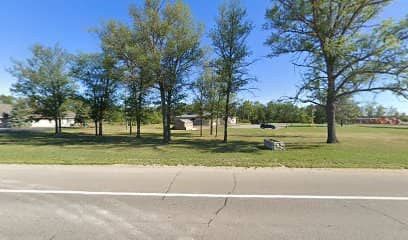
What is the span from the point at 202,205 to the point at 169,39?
55.9ft

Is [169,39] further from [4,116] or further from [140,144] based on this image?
[4,116]

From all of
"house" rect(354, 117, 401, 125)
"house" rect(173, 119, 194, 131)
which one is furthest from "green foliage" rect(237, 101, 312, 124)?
"house" rect(173, 119, 194, 131)

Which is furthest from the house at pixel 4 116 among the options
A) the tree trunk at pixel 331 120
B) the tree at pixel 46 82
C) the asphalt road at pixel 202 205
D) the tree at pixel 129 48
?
the tree trunk at pixel 331 120

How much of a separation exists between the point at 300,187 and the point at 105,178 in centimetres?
534

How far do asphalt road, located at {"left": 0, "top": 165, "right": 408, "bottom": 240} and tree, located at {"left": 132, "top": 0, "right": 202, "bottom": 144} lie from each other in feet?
42.2

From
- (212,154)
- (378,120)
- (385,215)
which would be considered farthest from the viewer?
(378,120)

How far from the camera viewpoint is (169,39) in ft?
62.5

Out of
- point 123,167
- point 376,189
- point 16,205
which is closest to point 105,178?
point 123,167

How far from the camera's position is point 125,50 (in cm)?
1875

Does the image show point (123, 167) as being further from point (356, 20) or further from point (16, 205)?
point (356, 20)

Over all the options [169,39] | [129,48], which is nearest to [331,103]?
[169,39]

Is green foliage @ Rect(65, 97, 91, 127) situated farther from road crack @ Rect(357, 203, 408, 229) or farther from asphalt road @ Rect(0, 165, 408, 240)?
road crack @ Rect(357, 203, 408, 229)

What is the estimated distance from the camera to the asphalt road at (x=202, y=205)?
136 inches

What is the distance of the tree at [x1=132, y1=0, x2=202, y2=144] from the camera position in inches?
734
